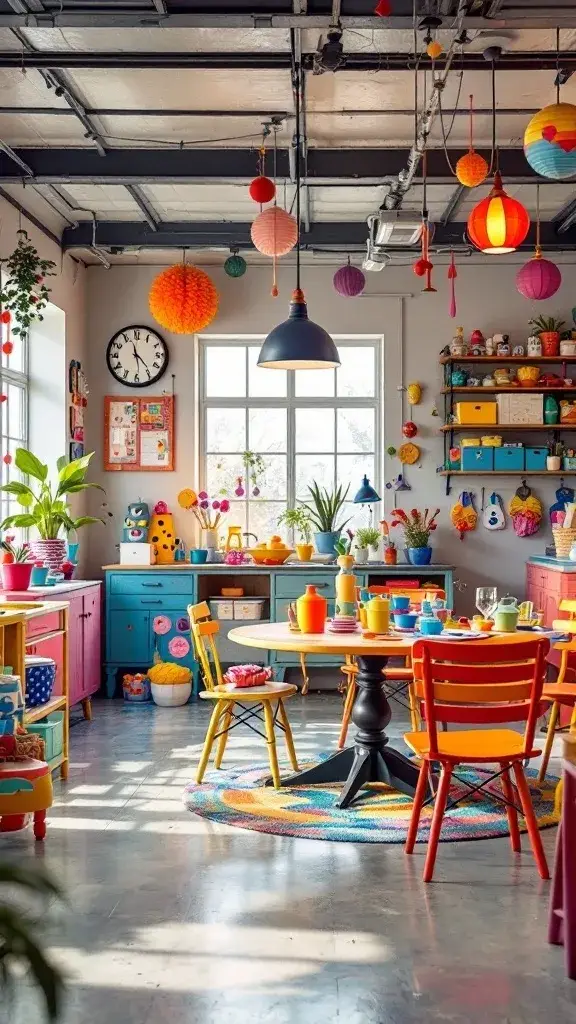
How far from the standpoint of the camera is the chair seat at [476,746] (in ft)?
12.3

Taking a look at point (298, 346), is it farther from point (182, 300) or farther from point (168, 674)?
point (168, 674)

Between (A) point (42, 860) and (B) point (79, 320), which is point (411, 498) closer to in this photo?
(B) point (79, 320)

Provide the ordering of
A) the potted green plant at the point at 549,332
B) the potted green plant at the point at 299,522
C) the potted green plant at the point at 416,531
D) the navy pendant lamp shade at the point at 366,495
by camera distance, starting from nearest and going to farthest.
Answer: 1. the navy pendant lamp shade at the point at 366,495
2. the potted green plant at the point at 416,531
3. the potted green plant at the point at 549,332
4. the potted green plant at the point at 299,522

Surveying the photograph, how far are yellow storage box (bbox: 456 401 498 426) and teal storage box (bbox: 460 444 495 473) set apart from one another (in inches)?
8.5

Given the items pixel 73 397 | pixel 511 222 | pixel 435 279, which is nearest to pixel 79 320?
pixel 73 397

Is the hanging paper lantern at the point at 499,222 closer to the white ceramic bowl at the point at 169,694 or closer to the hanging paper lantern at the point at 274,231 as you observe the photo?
the hanging paper lantern at the point at 274,231

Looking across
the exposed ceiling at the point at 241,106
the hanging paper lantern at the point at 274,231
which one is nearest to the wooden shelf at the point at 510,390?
the exposed ceiling at the point at 241,106

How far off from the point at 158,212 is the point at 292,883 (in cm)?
560

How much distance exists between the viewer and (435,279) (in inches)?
343

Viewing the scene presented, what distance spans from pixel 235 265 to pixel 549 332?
2.62 m

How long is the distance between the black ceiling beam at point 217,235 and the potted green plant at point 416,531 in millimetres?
2169

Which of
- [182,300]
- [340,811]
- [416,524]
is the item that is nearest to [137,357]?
[182,300]

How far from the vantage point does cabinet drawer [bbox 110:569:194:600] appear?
319 inches

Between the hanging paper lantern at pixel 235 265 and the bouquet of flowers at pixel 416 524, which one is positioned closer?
the hanging paper lantern at pixel 235 265
